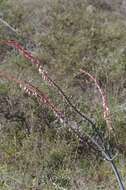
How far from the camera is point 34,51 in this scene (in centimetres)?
608

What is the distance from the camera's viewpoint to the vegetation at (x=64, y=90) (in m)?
4.10

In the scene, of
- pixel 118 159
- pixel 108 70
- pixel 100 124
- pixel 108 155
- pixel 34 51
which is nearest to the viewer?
pixel 108 155

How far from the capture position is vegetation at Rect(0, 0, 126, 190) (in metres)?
4.10

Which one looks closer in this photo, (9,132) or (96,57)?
(9,132)

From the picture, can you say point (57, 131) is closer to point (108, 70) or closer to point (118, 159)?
point (118, 159)

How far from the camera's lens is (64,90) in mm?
5266

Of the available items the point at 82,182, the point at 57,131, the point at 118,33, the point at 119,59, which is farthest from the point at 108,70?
the point at 82,182

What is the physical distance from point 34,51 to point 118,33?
106 centimetres

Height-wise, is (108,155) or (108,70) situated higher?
(108,155)

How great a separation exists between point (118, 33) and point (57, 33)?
2.40 feet

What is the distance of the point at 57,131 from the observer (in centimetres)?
460

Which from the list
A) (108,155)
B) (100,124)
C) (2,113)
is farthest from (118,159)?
(108,155)

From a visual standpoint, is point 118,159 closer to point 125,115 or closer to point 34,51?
point 125,115

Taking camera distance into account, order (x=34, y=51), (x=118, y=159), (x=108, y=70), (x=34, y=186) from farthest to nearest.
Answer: (x=34, y=51) < (x=108, y=70) < (x=118, y=159) < (x=34, y=186)
